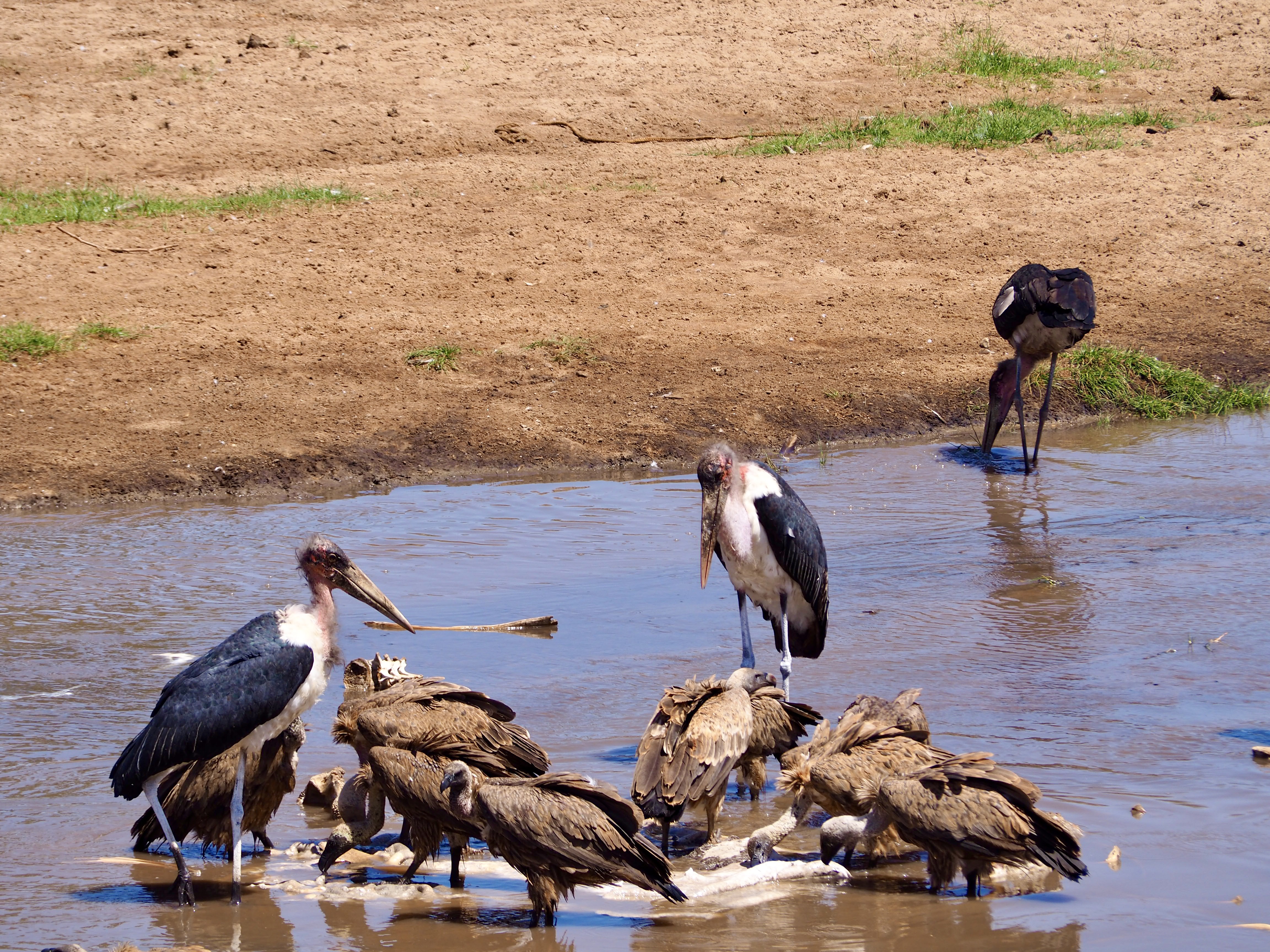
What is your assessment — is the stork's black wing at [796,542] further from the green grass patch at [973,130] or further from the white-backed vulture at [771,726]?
the green grass patch at [973,130]

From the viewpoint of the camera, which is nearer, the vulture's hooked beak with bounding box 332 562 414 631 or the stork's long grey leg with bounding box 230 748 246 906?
the stork's long grey leg with bounding box 230 748 246 906

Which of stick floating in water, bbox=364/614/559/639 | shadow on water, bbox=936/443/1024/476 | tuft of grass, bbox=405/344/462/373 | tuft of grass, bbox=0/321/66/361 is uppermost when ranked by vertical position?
tuft of grass, bbox=0/321/66/361

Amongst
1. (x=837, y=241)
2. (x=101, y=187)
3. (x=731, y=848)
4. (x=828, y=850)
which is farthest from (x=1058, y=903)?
(x=101, y=187)

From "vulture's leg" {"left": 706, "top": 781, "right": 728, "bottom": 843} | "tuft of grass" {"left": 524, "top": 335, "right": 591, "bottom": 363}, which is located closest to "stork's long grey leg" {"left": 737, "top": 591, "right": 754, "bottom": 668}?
"vulture's leg" {"left": 706, "top": 781, "right": 728, "bottom": 843}

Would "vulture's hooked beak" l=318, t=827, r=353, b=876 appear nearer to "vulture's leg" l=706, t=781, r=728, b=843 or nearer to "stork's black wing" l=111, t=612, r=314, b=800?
"stork's black wing" l=111, t=612, r=314, b=800

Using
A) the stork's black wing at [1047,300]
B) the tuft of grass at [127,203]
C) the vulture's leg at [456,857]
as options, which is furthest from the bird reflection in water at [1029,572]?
the tuft of grass at [127,203]

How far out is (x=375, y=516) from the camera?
29.7ft

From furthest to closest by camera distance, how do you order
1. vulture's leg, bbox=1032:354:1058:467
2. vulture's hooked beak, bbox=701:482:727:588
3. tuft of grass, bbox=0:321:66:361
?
tuft of grass, bbox=0:321:66:361 → vulture's leg, bbox=1032:354:1058:467 → vulture's hooked beak, bbox=701:482:727:588

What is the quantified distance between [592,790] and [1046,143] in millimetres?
12587

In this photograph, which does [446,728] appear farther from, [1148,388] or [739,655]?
[1148,388]

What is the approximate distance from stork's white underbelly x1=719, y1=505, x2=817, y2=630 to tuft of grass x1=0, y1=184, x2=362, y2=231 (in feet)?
27.3

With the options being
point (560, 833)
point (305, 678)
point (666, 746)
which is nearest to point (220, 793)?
point (305, 678)

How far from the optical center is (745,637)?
6348 millimetres

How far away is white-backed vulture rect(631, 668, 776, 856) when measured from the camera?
5027 mm
